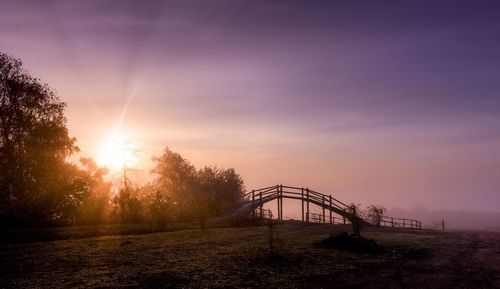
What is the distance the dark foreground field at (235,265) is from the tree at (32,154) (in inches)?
417

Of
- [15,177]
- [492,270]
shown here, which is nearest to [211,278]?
[492,270]

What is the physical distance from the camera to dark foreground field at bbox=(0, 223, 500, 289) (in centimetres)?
1401

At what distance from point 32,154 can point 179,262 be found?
925 inches

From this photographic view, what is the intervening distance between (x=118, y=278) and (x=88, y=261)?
3744 millimetres

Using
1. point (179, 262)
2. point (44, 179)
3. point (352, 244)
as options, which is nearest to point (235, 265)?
point (179, 262)

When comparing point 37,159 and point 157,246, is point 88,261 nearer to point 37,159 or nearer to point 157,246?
point 157,246

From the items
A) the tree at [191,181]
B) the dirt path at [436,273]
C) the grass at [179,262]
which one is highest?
the tree at [191,181]

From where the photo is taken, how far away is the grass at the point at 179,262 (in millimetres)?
13906

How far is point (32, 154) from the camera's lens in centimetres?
3394

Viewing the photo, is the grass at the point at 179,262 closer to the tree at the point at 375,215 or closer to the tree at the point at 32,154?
the tree at the point at 32,154

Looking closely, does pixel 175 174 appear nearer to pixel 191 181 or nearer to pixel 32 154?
pixel 191 181

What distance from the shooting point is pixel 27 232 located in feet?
82.1

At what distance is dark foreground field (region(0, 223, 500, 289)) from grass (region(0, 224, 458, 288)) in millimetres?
34

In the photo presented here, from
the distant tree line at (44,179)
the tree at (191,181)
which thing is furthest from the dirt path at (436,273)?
the tree at (191,181)
